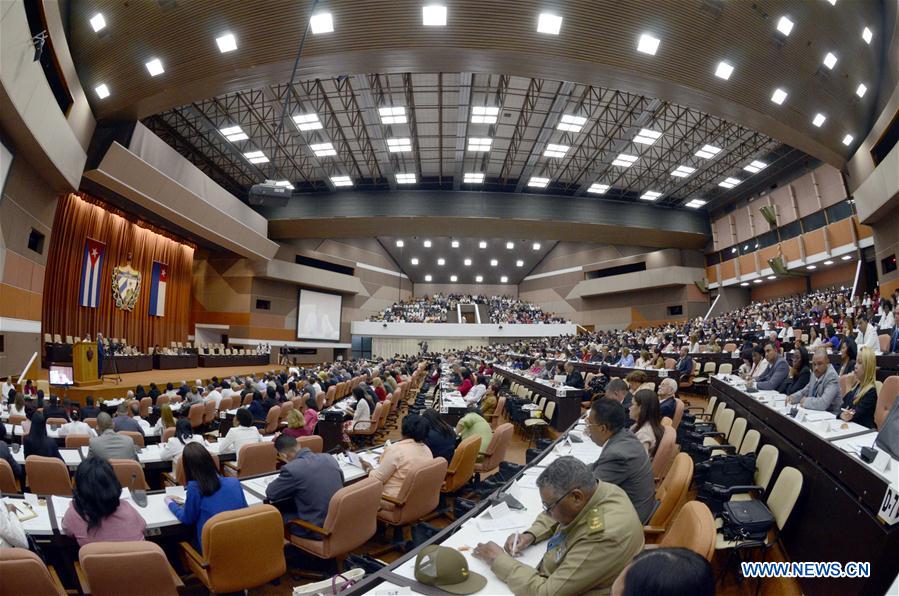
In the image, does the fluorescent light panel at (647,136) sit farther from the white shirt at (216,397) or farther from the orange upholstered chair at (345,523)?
the orange upholstered chair at (345,523)

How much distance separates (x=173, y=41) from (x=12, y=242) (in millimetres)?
5525

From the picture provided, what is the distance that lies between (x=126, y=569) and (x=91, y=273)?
59.9ft

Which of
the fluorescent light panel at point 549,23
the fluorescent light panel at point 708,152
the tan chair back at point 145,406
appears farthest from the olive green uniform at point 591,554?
the fluorescent light panel at point 708,152

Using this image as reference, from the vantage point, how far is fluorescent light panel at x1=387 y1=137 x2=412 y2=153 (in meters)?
17.1

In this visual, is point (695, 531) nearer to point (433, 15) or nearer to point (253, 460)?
point (253, 460)

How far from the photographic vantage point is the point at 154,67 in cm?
1066

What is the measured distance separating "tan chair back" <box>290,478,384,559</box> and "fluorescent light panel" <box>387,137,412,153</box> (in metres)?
15.5

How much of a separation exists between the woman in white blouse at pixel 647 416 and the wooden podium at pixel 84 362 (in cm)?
1405

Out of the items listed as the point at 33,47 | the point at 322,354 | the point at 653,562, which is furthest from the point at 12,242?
the point at 322,354

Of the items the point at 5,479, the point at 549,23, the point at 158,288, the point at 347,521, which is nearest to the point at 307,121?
the point at 549,23

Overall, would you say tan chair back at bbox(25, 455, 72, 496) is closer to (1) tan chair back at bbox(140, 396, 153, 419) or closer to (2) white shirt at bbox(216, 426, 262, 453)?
(2) white shirt at bbox(216, 426, 262, 453)

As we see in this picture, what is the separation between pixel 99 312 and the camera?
17016 millimetres

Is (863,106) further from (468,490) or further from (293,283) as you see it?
(293,283)

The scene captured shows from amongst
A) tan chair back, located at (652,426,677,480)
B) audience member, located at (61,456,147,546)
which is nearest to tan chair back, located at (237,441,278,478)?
audience member, located at (61,456,147,546)
